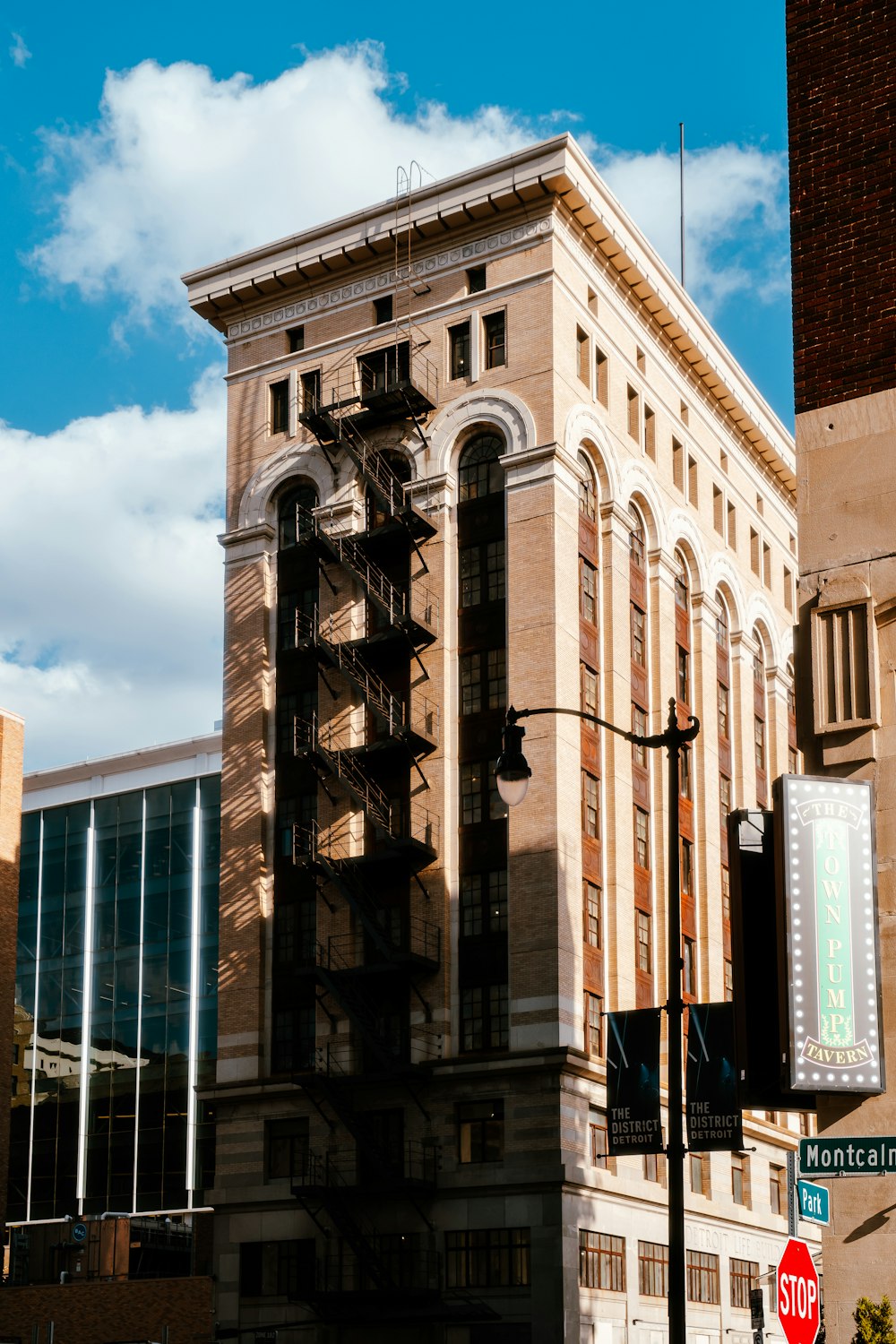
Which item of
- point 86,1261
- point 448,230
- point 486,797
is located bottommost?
point 86,1261

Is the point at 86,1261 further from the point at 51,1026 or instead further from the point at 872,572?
the point at 872,572

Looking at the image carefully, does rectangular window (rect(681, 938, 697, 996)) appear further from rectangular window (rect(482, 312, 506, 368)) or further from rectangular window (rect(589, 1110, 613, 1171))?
rectangular window (rect(482, 312, 506, 368))

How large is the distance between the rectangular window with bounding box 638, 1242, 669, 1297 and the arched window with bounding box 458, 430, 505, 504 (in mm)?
23955

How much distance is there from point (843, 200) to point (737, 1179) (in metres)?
48.3

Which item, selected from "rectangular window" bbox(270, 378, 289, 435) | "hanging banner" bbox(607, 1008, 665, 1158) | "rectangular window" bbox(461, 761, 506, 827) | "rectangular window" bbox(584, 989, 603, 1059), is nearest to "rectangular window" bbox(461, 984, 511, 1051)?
"rectangular window" bbox(584, 989, 603, 1059)

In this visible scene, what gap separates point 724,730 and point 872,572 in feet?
160

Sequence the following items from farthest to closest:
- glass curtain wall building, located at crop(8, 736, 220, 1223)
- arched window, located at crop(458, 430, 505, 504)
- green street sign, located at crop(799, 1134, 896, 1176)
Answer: glass curtain wall building, located at crop(8, 736, 220, 1223) → arched window, located at crop(458, 430, 505, 504) → green street sign, located at crop(799, 1134, 896, 1176)

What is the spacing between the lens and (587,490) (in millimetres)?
62625

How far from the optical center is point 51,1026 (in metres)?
81.3

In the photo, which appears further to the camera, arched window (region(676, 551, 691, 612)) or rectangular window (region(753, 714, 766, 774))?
rectangular window (region(753, 714, 766, 774))

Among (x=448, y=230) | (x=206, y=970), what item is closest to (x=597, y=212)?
(x=448, y=230)

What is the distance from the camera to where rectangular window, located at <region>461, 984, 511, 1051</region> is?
183 feet

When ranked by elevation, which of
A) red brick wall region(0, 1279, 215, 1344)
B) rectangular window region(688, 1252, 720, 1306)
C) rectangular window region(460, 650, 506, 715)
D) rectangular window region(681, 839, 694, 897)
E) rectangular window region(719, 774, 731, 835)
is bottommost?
red brick wall region(0, 1279, 215, 1344)

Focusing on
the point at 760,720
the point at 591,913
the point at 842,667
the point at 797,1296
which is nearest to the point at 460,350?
the point at 591,913
